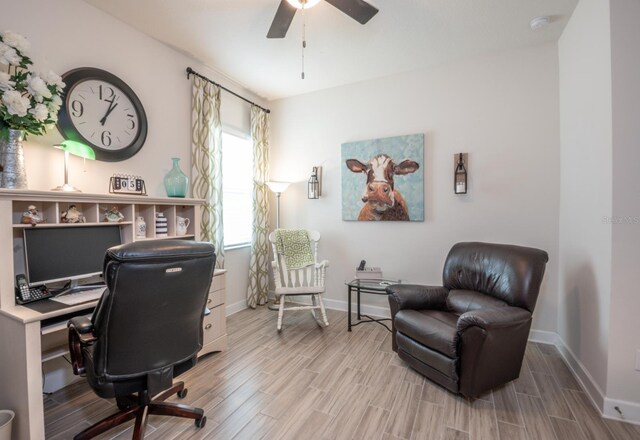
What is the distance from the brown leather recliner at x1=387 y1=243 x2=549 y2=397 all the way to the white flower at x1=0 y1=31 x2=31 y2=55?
9.65 feet

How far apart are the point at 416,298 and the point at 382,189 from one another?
1400 millimetres

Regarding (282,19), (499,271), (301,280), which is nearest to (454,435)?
(499,271)

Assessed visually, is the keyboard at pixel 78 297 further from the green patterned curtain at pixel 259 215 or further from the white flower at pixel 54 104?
the green patterned curtain at pixel 259 215

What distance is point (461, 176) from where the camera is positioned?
2951mm

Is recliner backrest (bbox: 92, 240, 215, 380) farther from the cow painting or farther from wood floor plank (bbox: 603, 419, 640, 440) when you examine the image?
wood floor plank (bbox: 603, 419, 640, 440)

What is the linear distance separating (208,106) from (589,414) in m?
3.99

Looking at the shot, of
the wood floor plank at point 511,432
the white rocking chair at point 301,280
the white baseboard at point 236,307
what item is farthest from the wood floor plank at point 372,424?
the white baseboard at point 236,307

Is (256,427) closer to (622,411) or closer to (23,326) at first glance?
Result: (23,326)

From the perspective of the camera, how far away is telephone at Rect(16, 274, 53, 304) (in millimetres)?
1659

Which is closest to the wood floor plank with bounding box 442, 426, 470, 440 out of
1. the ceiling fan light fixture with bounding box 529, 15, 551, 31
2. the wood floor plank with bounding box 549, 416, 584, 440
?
the wood floor plank with bounding box 549, 416, 584, 440

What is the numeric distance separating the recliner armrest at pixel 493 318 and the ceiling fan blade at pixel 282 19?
7.63 ft

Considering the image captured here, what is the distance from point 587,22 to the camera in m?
2.02

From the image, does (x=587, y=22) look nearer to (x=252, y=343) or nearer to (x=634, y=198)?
(x=634, y=198)

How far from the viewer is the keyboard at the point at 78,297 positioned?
1698mm
